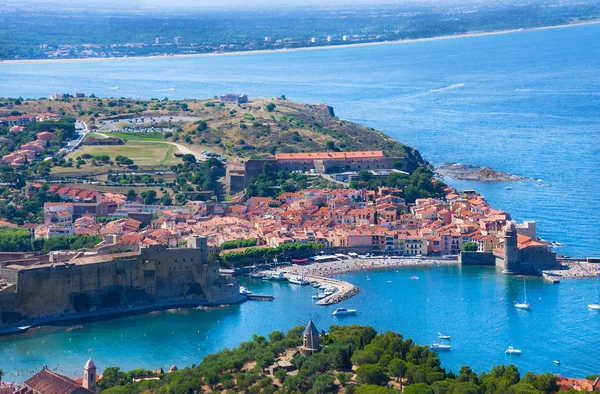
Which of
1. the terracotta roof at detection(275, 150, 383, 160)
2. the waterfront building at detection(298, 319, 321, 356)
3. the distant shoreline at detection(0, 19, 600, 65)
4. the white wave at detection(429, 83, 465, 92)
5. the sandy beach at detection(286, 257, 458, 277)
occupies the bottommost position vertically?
the waterfront building at detection(298, 319, 321, 356)

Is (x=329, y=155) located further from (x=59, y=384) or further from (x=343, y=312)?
(x=59, y=384)

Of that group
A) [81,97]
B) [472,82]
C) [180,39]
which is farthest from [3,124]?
[180,39]

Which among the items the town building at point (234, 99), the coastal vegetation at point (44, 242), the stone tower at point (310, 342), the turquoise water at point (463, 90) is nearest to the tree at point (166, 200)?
the coastal vegetation at point (44, 242)

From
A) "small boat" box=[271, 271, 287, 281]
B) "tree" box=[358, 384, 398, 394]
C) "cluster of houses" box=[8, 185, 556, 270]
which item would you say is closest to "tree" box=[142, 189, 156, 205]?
"cluster of houses" box=[8, 185, 556, 270]

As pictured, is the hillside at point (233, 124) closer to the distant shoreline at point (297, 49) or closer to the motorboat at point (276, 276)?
the motorboat at point (276, 276)

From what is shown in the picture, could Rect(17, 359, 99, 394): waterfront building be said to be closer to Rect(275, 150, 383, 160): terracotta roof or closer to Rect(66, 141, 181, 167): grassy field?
Rect(275, 150, 383, 160): terracotta roof

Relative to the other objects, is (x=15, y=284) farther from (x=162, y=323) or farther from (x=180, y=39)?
(x=180, y=39)

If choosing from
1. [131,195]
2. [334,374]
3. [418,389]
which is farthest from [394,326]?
[131,195]
